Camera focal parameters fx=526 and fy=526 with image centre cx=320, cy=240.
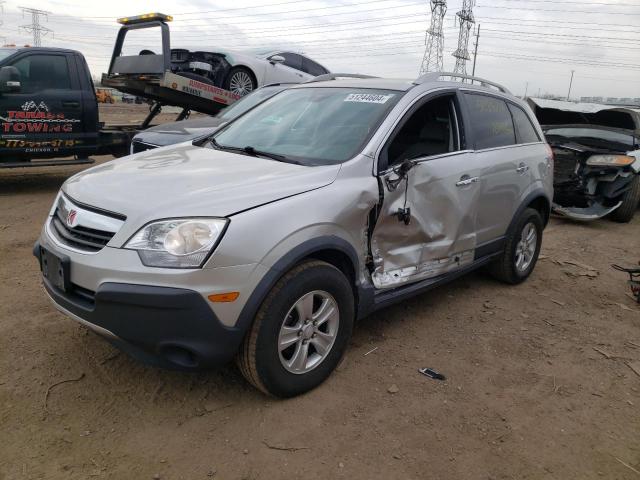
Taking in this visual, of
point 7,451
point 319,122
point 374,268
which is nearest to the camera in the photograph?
point 7,451

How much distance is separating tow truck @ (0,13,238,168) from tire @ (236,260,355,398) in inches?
253

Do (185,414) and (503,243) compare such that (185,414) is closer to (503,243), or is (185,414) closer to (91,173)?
(91,173)

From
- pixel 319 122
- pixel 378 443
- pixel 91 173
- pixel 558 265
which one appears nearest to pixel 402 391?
pixel 378 443

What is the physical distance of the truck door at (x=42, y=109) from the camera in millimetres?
7332

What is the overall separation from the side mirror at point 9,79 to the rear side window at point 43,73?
0.18m

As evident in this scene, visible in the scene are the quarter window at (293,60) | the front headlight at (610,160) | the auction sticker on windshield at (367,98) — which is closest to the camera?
the auction sticker on windshield at (367,98)

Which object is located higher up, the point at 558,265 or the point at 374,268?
the point at 374,268

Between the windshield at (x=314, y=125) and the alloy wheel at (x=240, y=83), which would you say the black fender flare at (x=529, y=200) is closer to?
the windshield at (x=314, y=125)

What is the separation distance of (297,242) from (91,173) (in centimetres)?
141

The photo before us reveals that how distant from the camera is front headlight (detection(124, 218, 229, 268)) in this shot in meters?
2.40

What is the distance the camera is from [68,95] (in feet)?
25.5

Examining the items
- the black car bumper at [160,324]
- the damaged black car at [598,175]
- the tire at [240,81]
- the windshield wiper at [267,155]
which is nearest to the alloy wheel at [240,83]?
the tire at [240,81]

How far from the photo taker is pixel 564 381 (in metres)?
3.31

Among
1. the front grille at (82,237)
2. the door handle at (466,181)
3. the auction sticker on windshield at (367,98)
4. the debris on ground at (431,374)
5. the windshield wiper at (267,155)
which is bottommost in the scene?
the debris on ground at (431,374)
